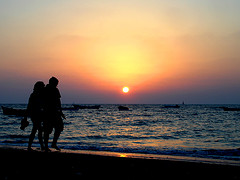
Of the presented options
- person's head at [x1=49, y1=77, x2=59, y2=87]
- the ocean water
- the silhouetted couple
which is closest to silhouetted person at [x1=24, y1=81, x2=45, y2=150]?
the silhouetted couple

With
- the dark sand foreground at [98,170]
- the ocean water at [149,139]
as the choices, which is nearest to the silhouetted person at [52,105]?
the dark sand foreground at [98,170]

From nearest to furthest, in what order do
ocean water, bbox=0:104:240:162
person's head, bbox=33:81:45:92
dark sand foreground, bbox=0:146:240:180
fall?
1. dark sand foreground, bbox=0:146:240:180
2. person's head, bbox=33:81:45:92
3. ocean water, bbox=0:104:240:162

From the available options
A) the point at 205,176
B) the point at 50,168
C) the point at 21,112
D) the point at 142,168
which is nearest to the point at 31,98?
the point at 50,168

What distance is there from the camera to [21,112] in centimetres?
5859

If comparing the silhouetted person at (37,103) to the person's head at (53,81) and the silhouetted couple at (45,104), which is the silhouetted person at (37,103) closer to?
the silhouetted couple at (45,104)

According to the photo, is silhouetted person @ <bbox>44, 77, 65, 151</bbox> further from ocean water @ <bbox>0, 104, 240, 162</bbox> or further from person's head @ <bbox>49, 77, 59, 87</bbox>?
ocean water @ <bbox>0, 104, 240, 162</bbox>

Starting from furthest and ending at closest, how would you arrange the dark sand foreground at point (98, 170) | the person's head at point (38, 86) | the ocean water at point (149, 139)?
the ocean water at point (149, 139)
the person's head at point (38, 86)
the dark sand foreground at point (98, 170)

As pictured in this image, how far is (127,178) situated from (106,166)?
4.23 feet

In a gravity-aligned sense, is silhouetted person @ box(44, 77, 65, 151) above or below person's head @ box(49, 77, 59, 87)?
below

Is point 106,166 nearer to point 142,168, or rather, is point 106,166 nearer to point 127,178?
point 142,168

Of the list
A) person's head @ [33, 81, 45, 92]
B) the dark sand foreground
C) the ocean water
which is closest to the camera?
the dark sand foreground

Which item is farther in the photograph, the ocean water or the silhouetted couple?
the ocean water

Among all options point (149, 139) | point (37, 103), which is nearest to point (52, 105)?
point (37, 103)

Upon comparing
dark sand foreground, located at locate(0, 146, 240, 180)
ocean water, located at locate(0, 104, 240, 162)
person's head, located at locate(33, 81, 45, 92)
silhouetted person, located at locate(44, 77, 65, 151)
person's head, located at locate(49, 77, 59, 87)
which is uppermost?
person's head, located at locate(49, 77, 59, 87)
